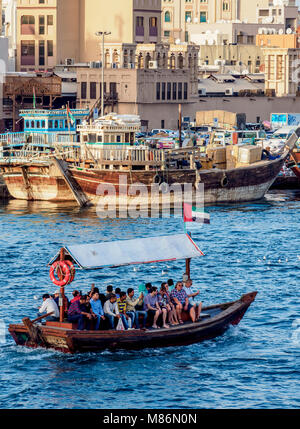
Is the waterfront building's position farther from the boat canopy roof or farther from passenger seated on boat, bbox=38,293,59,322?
passenger seated on boat, bbox=38,293,59,322

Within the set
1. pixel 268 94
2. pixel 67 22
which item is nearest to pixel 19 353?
pixel 67 22

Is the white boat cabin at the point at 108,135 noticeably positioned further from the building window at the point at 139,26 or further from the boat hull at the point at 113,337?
the building window at the point at 139,26

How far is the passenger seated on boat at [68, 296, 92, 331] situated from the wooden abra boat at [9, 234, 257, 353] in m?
0.25

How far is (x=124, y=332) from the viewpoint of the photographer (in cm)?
3994

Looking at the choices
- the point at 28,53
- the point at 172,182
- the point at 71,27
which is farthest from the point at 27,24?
the point at 172,182

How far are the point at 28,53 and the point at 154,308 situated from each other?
314 ft

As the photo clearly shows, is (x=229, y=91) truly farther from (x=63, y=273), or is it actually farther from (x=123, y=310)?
(x=63, y=273)

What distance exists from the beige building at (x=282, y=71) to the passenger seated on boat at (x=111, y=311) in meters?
108

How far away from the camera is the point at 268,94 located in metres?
143

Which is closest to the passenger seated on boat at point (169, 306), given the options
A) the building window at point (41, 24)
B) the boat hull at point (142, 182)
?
the boat hull at point (142, 182)

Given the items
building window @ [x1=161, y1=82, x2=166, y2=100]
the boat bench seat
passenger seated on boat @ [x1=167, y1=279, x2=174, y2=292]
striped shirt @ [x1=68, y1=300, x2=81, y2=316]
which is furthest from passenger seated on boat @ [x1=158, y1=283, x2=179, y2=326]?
building window @ [x1=161, y1=82, x2=166, y2=100]

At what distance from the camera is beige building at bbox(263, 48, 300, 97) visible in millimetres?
146125
